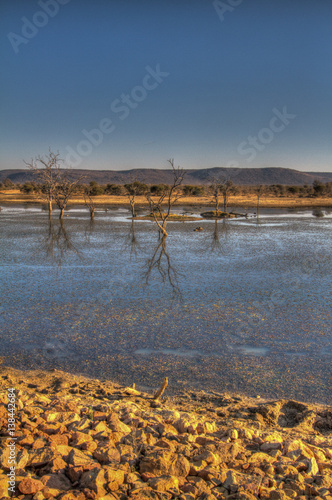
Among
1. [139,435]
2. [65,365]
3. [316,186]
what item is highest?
[316,186]

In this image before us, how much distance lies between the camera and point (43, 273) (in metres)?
11.3

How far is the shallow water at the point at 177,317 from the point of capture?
539 cm

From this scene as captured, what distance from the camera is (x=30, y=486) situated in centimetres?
251

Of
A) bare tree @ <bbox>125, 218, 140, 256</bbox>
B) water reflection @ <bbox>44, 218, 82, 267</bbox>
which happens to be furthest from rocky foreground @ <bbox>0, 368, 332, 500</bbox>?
bare tree @ <bbox>125, 218, 140, 256</bbox>

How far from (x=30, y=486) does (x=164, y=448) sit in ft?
3.34

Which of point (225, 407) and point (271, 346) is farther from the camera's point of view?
point (271, 346)

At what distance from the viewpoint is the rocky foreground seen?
2.60 meters

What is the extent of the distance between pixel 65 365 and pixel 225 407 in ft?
7.97

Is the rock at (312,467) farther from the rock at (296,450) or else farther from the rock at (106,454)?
the rock at (106,454)

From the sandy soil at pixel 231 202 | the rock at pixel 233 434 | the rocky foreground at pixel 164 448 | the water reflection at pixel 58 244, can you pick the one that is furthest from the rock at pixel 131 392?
the sandy soil at pixel 231 202

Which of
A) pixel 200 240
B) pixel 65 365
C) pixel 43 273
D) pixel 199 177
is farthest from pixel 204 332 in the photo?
pixel 199 177

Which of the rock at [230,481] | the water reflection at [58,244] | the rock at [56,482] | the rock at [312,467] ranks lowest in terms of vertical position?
the rock at [312,467]

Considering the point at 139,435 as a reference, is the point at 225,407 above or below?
below

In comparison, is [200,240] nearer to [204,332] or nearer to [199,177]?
[204,332]
